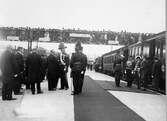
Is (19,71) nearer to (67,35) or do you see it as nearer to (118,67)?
(67,35)

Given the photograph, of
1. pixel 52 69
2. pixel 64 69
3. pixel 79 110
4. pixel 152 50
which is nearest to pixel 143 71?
pixel 152 50

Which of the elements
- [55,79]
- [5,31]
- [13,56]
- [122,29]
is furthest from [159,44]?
[5,31]

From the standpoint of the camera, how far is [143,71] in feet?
28.7

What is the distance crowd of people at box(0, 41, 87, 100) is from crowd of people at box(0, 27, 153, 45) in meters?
1.02

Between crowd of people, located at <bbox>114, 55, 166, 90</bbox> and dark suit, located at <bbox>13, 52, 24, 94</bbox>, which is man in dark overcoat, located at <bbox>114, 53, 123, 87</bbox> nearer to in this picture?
crowd of people, located at <bbox>114, 55, 166, 90</bbox>

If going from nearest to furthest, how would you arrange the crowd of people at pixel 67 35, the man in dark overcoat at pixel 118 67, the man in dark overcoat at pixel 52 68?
the crowd of people at pixel 67 35 < the man in dark overcoat at pixel 52 68 < the man in dark overcoat at pixel 118 67

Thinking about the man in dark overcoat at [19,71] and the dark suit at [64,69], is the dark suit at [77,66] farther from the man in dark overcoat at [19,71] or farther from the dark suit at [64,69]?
the man in dark overcoat at [19,71]

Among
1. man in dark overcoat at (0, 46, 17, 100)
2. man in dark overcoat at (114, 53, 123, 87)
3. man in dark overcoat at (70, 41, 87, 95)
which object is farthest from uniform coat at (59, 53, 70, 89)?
man in dark overcoat at (114, 53, 123, 87)

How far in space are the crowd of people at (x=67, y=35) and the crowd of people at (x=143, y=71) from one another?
6.42 ft

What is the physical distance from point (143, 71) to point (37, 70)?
3.26m

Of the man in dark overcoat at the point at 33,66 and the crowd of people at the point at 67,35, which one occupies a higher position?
the crowd of people at the point at 67,35

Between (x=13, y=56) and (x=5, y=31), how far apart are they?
2.28 meters

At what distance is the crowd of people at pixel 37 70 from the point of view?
6098 mm

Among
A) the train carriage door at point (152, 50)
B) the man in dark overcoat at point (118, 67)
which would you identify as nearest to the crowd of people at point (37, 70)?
the train carriage door at point (152, 50)
